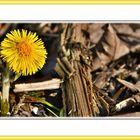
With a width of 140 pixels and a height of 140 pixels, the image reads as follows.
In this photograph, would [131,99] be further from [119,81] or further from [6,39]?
[6,39]

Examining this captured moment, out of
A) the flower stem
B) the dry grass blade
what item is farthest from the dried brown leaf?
the flower stem

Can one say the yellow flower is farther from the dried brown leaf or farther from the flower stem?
the dried brown leaf

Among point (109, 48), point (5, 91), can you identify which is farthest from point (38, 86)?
point (109, 48)

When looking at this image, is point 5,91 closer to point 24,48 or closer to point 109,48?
point 24,48

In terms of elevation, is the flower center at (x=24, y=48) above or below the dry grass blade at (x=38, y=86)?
above

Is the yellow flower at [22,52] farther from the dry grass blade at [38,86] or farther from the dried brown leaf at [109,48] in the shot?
the dried brown leaf at [109,48]

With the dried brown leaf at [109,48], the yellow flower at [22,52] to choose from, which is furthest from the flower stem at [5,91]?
the dried brown leaf at [109,48]

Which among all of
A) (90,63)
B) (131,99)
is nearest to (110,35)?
(90,63)
